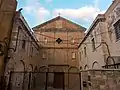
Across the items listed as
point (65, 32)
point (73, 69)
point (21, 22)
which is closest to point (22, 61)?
point (21, 22)

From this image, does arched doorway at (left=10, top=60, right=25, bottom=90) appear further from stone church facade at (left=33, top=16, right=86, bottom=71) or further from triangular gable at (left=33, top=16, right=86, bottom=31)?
triangular gable at (left=33, top=16, right=86, bottom=31)

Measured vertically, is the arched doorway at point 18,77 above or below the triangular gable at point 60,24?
below

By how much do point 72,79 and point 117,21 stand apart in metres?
11.7

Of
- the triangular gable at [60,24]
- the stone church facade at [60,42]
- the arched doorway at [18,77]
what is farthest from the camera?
the triangular gable at [60,24]

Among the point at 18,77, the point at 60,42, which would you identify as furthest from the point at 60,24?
the point at 18,77

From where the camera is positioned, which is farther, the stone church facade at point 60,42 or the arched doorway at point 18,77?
the stone church facade at point 60,42

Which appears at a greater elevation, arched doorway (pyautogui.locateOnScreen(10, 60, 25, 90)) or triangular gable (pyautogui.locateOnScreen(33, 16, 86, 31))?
triangular gable (pyautogui.locateOnScreen(33, 16, 86, 31))

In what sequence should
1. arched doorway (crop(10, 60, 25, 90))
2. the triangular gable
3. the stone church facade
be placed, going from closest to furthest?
arched doorway (crop(10, 60, 25, 90)), the stone church facade, the triangular gable

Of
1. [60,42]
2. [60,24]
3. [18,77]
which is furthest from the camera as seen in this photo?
[60,24]

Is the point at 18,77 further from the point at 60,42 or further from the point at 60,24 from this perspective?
the point at 60,24

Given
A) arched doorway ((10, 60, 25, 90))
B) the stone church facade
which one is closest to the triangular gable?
the stone church facade

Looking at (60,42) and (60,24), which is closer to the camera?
(60,42)

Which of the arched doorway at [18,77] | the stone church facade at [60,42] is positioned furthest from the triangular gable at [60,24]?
the arched doorway at [18,77]

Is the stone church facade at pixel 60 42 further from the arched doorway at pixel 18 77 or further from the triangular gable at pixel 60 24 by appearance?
the arched doorway at pixel 18 77
